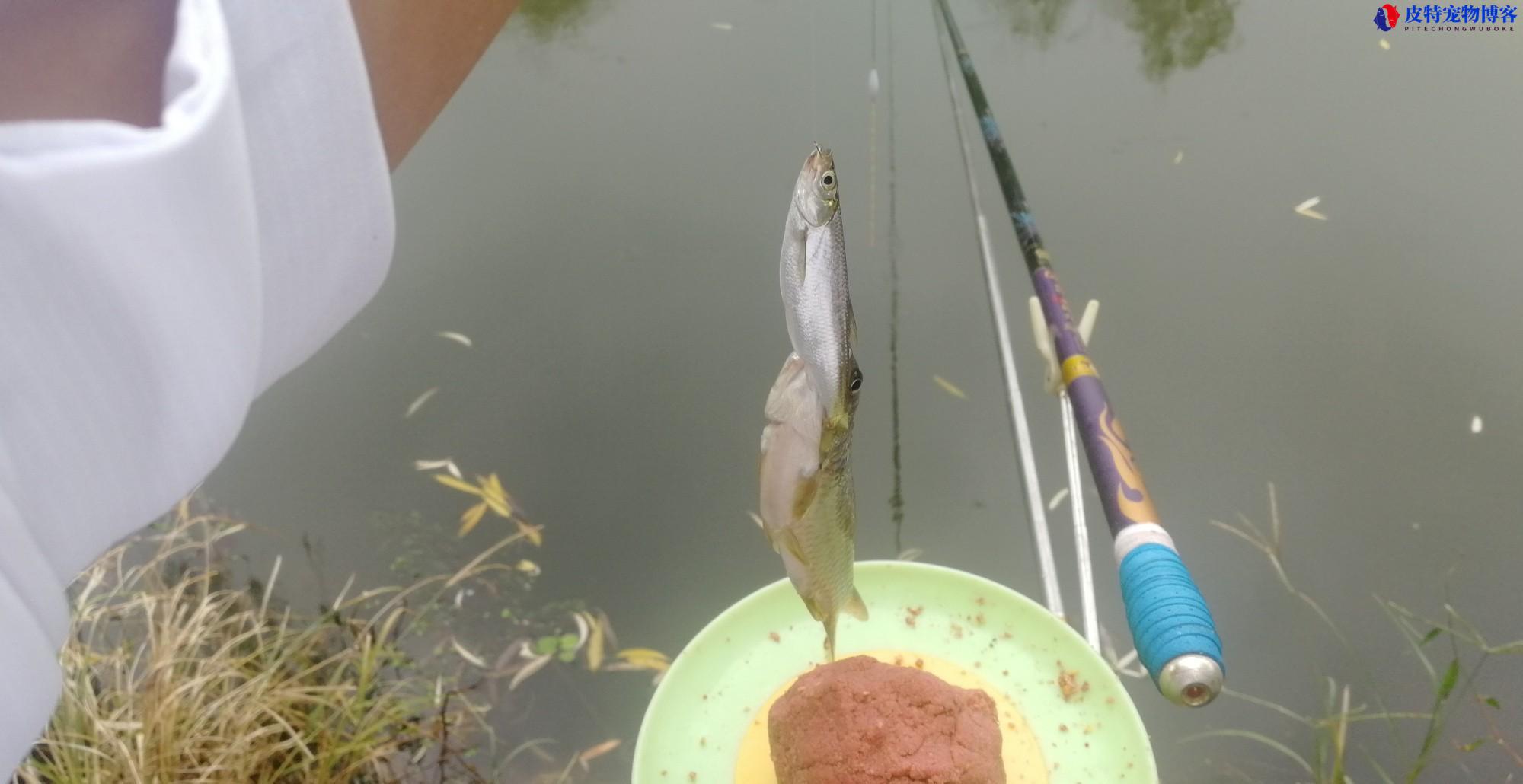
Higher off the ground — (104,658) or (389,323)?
(389,323)

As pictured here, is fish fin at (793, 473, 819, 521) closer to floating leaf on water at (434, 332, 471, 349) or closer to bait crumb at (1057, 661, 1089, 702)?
bait crumb at (1057, 661, 1089, 702)

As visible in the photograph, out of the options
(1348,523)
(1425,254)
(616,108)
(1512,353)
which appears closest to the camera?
(1348,523)

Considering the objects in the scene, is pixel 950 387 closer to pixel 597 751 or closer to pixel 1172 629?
pixel 597 751

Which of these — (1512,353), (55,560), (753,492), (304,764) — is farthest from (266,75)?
(1512,353)

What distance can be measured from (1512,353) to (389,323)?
1855 millimetres

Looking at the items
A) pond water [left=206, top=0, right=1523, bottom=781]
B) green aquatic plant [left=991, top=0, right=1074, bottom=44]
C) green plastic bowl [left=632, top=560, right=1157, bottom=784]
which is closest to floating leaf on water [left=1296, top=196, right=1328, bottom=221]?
pond water [left=206, top=0, right=1523, bottom=781]

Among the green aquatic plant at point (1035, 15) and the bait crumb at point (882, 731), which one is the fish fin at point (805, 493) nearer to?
the bait crumb at point (882, 731)

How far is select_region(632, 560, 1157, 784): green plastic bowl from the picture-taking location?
2.97 feet

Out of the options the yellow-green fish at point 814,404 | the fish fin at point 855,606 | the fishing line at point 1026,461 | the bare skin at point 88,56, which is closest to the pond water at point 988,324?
the fishing line at point 1026,461

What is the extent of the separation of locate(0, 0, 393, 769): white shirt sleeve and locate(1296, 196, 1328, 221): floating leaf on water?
1.72 m

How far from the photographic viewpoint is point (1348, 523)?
1.37m

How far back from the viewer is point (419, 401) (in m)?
1.56

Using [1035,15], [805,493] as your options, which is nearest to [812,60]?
[1035,15]

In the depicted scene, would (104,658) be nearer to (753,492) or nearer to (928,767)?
(753,492)
